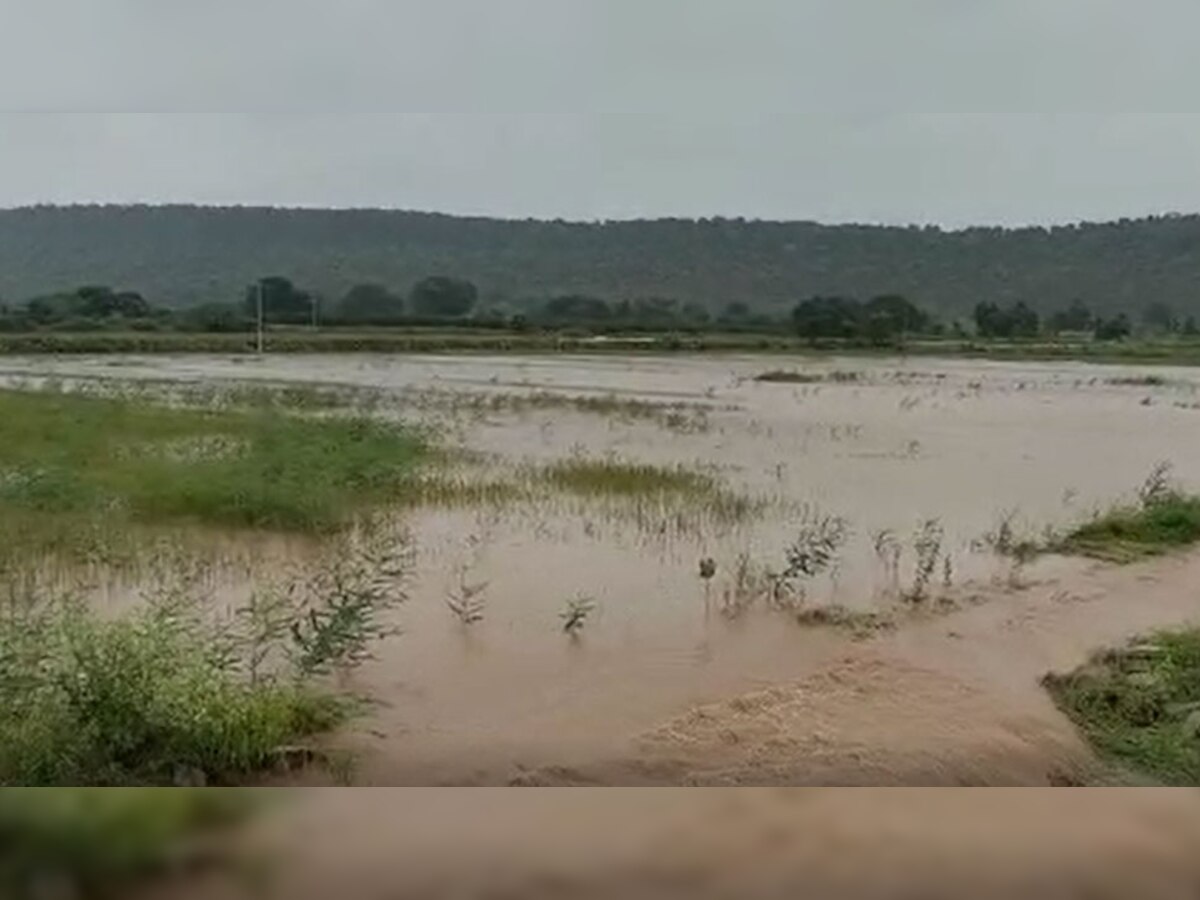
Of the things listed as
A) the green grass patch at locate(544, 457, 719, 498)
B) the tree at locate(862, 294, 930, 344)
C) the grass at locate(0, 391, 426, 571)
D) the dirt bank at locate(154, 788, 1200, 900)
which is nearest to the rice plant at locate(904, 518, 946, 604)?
the green grass patch at locate(544, 457, 719, 498)

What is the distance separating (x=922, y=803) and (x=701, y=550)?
2.04 m

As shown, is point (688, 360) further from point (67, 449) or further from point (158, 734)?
point (158, 734)

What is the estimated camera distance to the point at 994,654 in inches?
99.0

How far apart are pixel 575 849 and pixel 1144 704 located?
170cm

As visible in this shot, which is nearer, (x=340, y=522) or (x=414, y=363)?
(x=340, y=522)

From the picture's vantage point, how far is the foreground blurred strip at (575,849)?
886 millimetres

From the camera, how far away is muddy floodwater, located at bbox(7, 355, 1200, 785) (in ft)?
6.66

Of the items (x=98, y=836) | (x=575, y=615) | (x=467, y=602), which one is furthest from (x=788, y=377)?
(x=98, y=836)

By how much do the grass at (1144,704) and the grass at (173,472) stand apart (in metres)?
1.64

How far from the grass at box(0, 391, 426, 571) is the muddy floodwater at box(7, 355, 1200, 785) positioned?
0.14 metres

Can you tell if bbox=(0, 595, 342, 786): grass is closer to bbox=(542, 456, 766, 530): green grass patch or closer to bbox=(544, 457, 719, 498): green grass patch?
bbox=(542, 456, 766, 530): green grass patch

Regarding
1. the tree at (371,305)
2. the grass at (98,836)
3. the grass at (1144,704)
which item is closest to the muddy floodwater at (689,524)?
the grass at (1144,704)

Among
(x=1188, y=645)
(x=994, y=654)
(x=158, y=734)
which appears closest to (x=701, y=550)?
(x=994, y=654)

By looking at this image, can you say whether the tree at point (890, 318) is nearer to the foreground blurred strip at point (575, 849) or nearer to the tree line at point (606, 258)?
the tree line at point (606, 258)
